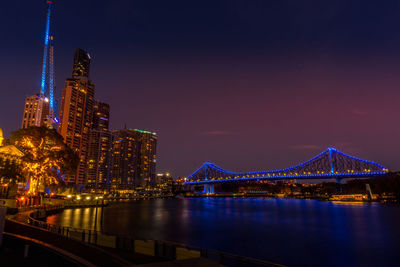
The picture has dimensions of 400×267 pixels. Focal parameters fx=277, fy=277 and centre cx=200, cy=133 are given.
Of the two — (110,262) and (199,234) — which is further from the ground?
(110,262)

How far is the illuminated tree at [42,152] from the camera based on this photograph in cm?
4891

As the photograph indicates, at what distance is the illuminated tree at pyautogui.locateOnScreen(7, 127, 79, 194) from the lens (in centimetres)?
4891

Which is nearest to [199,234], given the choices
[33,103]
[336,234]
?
[336,234]

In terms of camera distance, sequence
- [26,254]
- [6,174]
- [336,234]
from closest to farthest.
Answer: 1. [26,254]
2. [336,234]
3. [6,174]

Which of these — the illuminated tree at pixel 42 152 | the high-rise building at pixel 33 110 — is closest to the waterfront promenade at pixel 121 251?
the illuminated tree at pixel 42 152

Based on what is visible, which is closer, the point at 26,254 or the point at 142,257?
the point at 26,254

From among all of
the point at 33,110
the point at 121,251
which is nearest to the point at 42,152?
the point at 121,251

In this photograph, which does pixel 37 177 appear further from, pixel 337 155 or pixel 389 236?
pixel 337 155

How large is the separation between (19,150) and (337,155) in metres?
173

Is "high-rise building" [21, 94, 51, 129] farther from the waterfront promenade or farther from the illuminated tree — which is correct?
the waterfront promenade

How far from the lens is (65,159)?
53.0 metres

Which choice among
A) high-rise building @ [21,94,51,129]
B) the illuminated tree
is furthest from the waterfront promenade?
high-rise building @ [21,94,51,129]

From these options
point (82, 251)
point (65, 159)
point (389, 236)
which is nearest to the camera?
point (82, 251)

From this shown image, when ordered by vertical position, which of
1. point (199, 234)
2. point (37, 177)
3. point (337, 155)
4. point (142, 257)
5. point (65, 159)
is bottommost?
point (199, 234)
